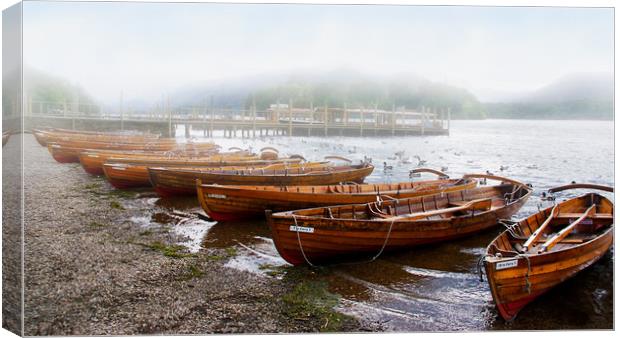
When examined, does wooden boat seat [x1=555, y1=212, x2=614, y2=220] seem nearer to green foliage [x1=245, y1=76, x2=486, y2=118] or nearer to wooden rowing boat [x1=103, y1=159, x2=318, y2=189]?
green foliage [x1=245, y1=76, x2=486, y2=118]

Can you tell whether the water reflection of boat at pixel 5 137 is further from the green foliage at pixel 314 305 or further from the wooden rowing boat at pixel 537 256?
the wooden rowing boat at pixel 537 256

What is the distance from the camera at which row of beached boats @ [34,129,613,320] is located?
4.79 m

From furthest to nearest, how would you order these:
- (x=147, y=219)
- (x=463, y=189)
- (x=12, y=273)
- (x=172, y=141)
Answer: (x=172, y=141)
(x=463, y=189)
(x=147, y=219)
(x=12, y=273)

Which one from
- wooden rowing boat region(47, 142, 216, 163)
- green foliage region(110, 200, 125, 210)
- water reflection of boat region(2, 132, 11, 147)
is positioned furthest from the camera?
wooden rowing boat region(47, 142, 216, 163)

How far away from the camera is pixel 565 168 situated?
7336mm

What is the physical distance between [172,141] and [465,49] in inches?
458

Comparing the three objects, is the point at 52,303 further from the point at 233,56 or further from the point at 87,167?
the point at 87,167

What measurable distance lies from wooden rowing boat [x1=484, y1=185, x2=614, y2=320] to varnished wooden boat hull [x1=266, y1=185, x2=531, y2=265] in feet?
3.31

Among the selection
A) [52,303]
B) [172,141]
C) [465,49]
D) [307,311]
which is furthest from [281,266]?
[172,141]

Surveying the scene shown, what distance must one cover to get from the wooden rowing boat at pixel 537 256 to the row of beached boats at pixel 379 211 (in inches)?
0.4

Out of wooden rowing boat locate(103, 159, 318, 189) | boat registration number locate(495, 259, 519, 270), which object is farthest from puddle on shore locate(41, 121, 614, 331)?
wooden rowing boat locate(103, 159, 318, 189)

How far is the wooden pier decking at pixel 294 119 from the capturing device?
23.4 feet

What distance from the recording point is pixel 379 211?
6.71m

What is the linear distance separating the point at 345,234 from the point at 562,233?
232 centimetres
